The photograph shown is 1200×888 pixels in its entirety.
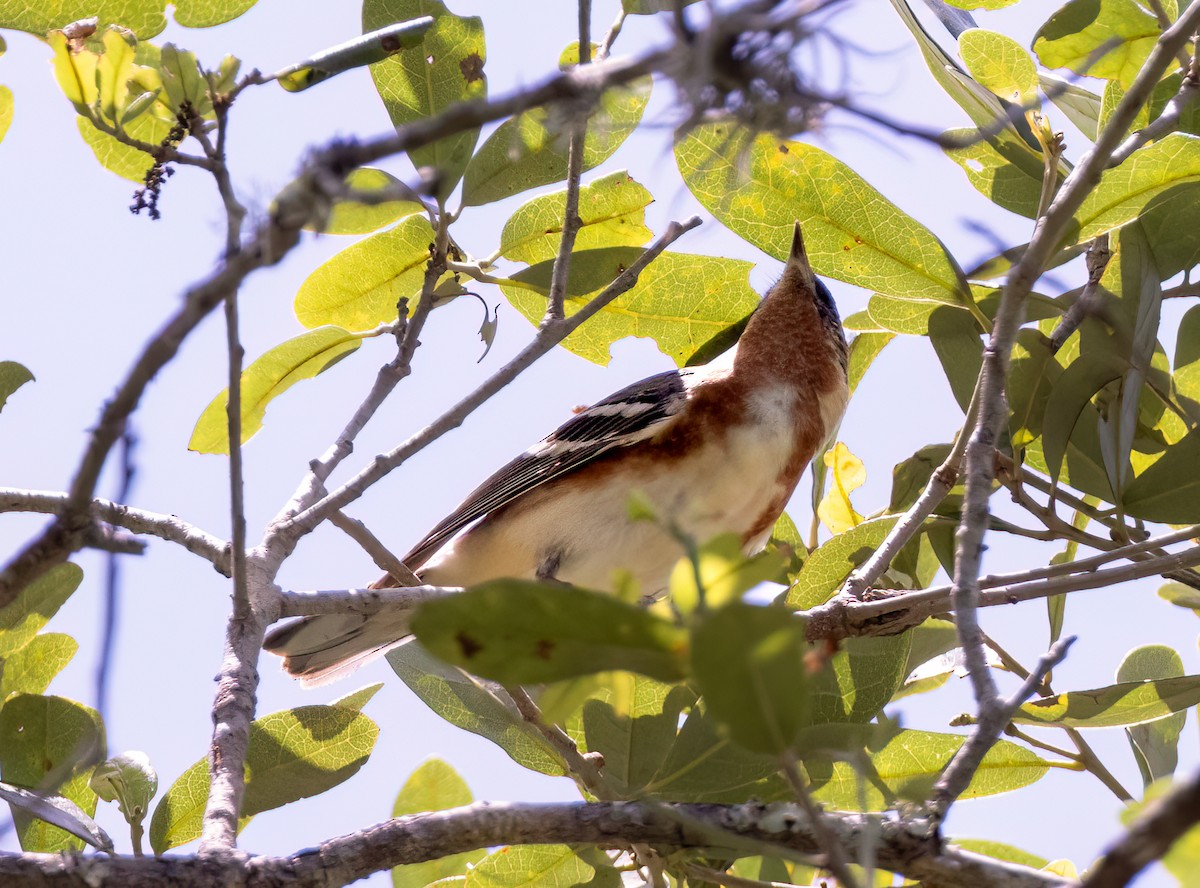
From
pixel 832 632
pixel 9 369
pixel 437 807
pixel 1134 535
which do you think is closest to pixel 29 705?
pixel 9 369

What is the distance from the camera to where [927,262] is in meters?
2.99

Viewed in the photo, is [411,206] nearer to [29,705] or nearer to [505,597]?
[29,705]

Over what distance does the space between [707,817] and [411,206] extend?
1810 millimetres

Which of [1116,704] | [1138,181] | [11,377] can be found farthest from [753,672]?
[11,377]

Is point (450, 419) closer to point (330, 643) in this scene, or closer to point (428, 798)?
point (428, 798)

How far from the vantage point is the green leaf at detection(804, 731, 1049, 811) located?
2.65 m

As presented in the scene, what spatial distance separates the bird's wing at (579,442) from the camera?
4.25 m

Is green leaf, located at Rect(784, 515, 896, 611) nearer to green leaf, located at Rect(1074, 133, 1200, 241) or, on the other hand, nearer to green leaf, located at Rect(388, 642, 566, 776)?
green leaf, located at Rect(388, 642, 566, 776)

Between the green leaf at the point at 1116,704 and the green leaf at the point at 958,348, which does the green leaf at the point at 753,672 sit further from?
the green leaf at the point at 958,348

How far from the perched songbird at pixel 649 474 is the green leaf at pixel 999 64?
1.38m

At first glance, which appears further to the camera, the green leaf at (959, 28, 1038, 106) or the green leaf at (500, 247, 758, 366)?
the green leaf at (500, 247, 758, 366)

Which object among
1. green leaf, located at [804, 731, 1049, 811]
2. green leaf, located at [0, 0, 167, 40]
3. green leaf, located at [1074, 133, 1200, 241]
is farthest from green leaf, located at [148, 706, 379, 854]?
green leaf, located at [1074, 133, 1200, 241]

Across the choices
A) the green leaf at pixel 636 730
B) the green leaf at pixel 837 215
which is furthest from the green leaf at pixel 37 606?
the green leaf at pixel 837 215

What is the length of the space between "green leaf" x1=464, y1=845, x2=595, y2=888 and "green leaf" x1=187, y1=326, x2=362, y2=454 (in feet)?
4.58
